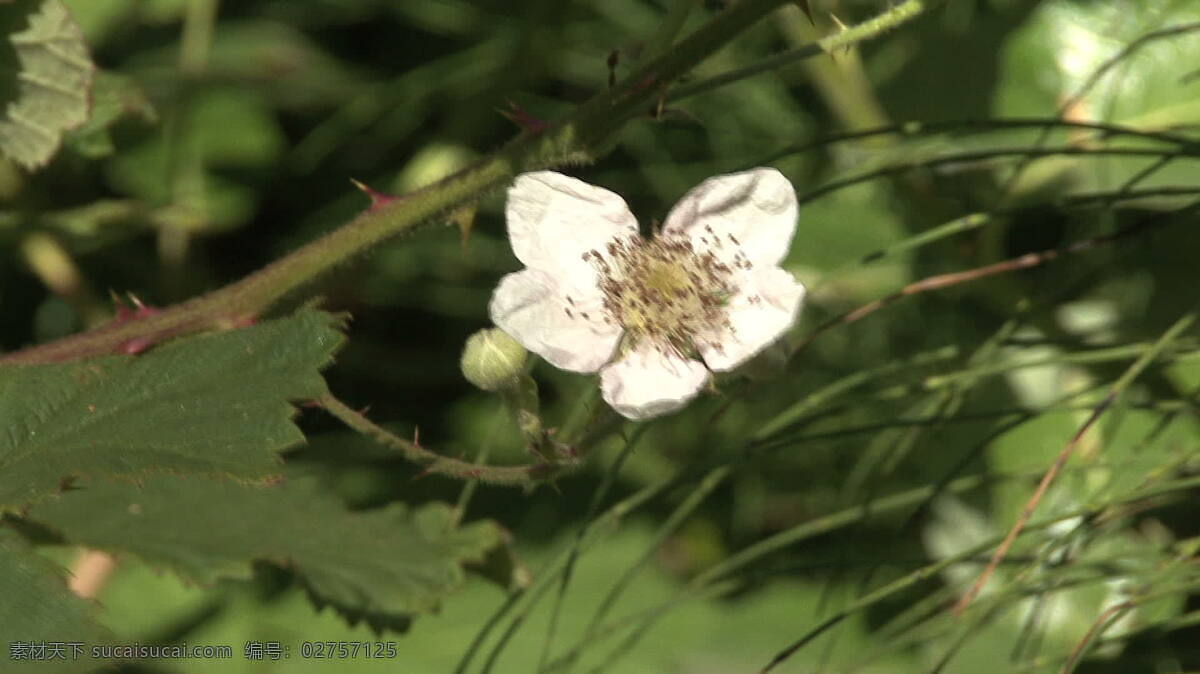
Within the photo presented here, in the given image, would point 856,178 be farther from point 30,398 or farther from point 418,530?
point 30,398

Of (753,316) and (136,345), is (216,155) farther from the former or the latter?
(753,316)

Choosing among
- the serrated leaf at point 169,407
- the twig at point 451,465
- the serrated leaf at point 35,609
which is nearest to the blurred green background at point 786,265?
the twig at point 451,465

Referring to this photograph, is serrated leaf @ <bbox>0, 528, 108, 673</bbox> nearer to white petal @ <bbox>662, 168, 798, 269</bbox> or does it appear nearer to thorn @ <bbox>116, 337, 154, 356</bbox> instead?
thorn @ <bbox>116, 337, 154, 356</bbox>

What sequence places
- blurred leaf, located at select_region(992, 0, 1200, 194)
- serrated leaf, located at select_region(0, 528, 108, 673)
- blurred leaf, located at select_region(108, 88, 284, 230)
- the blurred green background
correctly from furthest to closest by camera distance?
1. blurred leaf, located at select_region(108, 88, 284, 230)
2. blurred leaf, located at select_region(992, 0, 1200, 194)
3. the blurred green background
4. serrated leaf, located at select_region(0, 528, 108, 673)

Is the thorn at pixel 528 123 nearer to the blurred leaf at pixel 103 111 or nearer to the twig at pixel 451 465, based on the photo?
the twig at pixel 451 465

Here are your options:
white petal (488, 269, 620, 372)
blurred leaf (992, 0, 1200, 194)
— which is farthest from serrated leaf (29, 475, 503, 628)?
blurred leaf (992, 0, 1200, 194)
